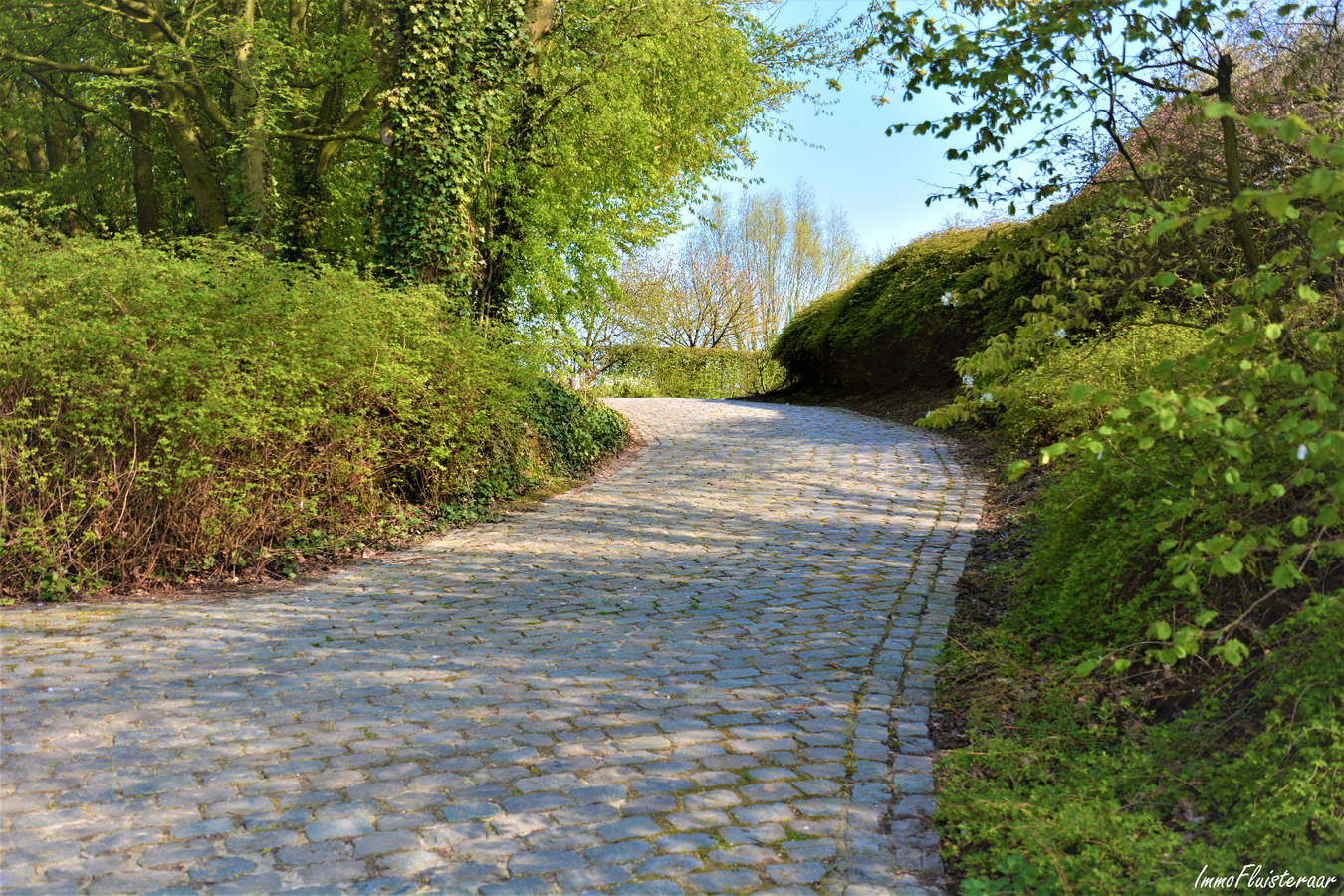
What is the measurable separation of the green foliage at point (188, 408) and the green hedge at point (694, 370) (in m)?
17.7

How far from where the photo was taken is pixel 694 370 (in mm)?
26844

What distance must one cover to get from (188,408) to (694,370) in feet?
68.3

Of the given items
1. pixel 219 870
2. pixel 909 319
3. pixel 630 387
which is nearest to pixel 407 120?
pixel 219 870

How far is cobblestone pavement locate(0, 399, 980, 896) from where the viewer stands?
10.3 feet

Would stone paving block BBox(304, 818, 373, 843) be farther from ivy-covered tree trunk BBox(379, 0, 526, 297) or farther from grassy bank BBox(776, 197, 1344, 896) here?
ivy-covered tree trunk BBox(379, 0, 526, 297)

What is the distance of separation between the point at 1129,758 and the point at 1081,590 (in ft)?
4.87

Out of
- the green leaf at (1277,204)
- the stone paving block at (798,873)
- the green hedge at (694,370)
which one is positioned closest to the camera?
the green leaf at (1277,204)

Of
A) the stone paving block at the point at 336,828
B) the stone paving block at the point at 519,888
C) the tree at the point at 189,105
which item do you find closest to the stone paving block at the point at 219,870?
the stone paving block at the point at 336,828

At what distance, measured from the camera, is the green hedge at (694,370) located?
26156 mm

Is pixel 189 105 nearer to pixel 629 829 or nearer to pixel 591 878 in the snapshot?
pixel 629 829

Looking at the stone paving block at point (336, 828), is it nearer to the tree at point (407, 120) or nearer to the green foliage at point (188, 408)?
the green foliage at point (188, 408)

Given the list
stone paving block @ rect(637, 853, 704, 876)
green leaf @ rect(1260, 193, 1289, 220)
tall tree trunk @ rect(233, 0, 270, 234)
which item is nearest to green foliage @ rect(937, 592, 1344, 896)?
stone paving block @ rect(637, 853, 704, 876)

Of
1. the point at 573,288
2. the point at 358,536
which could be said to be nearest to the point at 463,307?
the point at 573,288

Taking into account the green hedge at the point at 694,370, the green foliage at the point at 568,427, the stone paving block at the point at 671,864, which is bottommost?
the stone paving block at the point at 671,864
